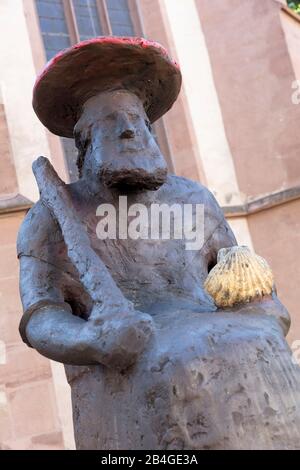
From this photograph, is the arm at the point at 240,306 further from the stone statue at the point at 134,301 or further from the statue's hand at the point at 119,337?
the statue's hand at the point at 119,337

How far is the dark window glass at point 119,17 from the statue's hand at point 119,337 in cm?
698

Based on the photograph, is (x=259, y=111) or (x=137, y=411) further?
(x=259, y=111)

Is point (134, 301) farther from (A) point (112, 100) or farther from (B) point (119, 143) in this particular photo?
(A) point (112, 100)

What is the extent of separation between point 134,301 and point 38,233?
332mm

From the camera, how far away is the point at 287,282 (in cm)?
689

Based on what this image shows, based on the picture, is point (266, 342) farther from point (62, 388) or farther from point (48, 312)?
point (62, 388)

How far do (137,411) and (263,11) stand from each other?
703 cm

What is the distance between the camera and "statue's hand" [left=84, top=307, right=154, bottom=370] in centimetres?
150

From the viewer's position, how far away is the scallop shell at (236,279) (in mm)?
1664

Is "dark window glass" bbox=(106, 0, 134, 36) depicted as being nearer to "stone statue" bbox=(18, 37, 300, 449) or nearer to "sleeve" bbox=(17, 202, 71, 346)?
"stone statue" bbox=(18, 37, 300, 449)

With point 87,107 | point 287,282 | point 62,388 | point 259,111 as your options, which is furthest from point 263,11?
point 87,107

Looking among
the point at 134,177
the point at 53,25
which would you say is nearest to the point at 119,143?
the point at 134,177

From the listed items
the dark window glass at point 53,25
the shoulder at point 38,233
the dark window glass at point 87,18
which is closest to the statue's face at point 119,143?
the shoulder at point 38,233

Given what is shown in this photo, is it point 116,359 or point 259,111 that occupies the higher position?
point 259,111
